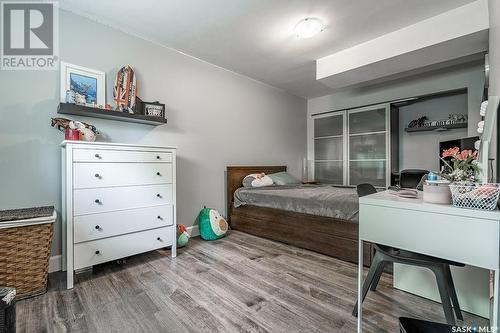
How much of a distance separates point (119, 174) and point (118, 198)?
0.21 meters

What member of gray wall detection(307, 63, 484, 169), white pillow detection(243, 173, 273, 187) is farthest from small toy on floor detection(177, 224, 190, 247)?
→ gray wall detection(307, 63, 484, 169)

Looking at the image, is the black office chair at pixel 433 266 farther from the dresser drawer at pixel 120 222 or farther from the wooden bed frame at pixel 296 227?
the dresser drawer at pixel 120 222

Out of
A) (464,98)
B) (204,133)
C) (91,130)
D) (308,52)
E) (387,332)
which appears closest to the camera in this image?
(387,332)

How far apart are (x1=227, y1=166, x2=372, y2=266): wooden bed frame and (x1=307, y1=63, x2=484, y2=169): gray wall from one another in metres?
2.38

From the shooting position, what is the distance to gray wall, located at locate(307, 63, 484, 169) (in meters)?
3.04

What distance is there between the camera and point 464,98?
11.3 feet

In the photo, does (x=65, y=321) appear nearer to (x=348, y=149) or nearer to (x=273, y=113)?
(x=273, y=113)

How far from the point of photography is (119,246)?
1952mm

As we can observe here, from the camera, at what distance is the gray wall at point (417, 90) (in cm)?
304

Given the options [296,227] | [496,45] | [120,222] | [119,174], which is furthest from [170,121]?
[496,45]

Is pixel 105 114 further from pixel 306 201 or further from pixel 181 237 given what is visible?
pixel 306 201

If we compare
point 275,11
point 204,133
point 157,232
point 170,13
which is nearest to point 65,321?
point 157,232

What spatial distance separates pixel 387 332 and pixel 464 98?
12.9 ft

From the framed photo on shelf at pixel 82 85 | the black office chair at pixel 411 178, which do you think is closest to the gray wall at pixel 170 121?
the framed photo on shelf at pixel 82 85
